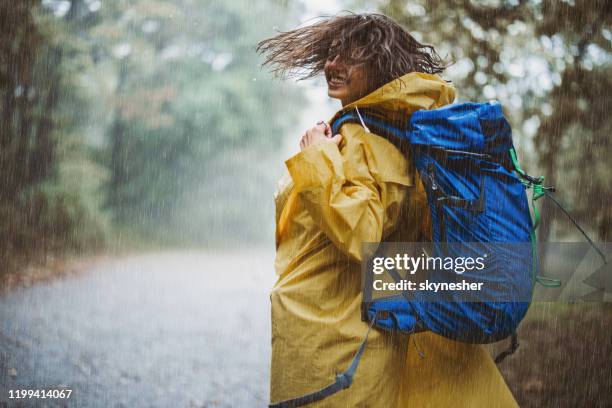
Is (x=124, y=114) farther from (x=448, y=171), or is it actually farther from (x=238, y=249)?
(x=448, y=171)

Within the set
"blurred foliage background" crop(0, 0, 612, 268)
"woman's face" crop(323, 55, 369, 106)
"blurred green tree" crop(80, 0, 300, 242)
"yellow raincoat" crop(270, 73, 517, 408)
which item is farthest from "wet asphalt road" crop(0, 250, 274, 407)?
"blurred green tree" crop(80, 0, 300, 242)

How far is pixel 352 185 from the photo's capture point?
201 centimetres

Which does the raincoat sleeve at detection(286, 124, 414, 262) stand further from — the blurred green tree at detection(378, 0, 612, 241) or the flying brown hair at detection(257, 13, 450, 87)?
the blurred green tree at detection(378, 0, 612, 241)

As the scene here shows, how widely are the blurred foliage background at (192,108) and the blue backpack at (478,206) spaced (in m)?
4.07

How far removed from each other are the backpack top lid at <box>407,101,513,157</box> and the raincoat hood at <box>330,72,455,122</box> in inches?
5.8

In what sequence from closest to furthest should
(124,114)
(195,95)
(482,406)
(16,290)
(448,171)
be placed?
(448,171) → (482,406) → (16,290) → (124,114) → (195,95)

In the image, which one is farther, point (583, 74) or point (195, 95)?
point (195, 95)

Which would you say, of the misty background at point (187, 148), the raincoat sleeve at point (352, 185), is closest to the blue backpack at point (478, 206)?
the raincoat sleeve at point (352, 185)

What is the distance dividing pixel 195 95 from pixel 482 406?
1634cm

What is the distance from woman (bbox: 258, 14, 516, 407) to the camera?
200cm

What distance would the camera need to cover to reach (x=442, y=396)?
223 cm

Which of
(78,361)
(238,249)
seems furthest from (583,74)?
(238,249)

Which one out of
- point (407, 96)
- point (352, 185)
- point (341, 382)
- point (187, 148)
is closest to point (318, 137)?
point (352, 185)

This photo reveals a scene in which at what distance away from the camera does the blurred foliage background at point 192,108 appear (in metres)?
5.96
